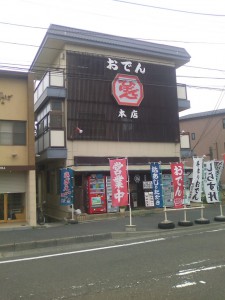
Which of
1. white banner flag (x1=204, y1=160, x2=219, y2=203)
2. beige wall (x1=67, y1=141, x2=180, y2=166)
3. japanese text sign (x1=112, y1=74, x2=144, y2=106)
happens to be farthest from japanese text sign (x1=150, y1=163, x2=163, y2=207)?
japanese text sign (x1=112, y1=74, x2=144, y2=106)

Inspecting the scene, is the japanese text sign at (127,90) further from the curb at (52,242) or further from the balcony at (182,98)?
the curb at (52,242)

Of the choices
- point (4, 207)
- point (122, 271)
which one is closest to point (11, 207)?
point (4, 207)

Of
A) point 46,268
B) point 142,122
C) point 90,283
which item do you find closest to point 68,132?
point 142,122

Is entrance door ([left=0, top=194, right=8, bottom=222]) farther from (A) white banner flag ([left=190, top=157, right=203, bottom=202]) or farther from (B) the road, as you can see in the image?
(A) white banner flag ([left=190, top=157, right=203, bottom=202])

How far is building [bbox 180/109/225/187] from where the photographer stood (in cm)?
4097

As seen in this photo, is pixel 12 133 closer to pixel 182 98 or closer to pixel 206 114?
pixel 182 98

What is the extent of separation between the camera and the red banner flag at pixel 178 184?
15.2m

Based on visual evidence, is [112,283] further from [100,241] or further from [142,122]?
[142,122]

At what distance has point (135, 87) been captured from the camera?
22359 mm

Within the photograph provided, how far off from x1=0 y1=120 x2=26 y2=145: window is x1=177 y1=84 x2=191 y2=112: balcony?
1081cm

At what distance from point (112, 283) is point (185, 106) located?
19.2m

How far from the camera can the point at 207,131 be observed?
42.6 metres

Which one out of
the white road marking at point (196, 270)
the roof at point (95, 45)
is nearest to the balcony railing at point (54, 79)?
the roof at point (95, 45)

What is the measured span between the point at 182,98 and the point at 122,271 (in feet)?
60.6
